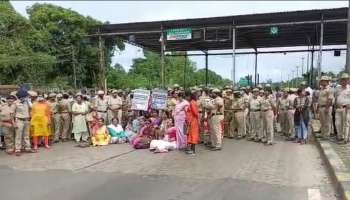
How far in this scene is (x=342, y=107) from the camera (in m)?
15.5

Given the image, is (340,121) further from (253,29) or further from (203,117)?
(253,29)

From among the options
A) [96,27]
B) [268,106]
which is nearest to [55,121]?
[268,106]

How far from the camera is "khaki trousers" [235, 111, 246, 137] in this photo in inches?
728

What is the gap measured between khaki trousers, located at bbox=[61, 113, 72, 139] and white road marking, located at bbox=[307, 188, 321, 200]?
1090 centimetres

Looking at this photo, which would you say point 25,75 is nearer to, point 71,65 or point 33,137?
point 71,65

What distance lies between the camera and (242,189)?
31.5ft

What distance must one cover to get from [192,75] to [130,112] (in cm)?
4604

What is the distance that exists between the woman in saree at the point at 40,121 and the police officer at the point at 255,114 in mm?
6803

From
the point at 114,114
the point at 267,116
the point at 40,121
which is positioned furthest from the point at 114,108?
the point at 267,116

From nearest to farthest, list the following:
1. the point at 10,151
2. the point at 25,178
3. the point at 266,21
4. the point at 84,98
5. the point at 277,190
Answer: the point at 277,190, the point at 25,178, the point at 10,151, the point at 84,98, the point at 266,21

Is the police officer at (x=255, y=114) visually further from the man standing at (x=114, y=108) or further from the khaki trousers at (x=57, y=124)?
the khaki trousers at (x=57, y=124)

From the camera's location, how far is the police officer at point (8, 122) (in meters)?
15.5

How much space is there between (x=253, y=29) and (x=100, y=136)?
1351cm

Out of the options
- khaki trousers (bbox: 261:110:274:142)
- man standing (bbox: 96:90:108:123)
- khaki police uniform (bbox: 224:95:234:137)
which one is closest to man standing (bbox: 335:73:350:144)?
khaki trousers (bbox: 261:110:274:142)
